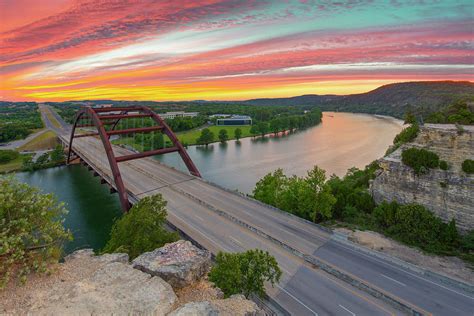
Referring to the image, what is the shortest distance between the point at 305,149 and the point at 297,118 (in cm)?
4386

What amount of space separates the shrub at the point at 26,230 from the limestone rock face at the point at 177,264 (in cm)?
342

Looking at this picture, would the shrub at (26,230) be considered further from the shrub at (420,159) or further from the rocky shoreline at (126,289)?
the shrub at (420,159)

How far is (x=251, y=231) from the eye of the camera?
72.5ft

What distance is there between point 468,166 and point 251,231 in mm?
20550

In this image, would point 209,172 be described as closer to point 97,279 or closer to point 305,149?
point 305,149

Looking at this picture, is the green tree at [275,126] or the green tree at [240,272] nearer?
the green tree at [240,272]

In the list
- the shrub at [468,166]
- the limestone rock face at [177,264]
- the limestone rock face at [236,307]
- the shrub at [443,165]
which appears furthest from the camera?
the shrub at [443,165]

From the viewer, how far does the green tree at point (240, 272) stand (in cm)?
1200

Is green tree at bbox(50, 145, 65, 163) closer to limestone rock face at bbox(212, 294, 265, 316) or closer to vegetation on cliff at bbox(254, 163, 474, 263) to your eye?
vegetation on cliff at bbox(254, 163, 474, 263)

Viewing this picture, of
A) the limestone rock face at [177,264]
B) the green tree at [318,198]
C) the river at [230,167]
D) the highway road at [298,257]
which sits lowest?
the river at [230,167]

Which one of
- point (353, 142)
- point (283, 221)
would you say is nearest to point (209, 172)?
point (283, 221)

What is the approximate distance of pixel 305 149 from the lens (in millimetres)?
76250

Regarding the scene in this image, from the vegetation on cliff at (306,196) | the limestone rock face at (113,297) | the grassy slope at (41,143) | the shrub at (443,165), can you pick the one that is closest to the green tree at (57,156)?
the grassy slope at (41,143)

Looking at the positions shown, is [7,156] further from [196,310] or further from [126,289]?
[196,310]
